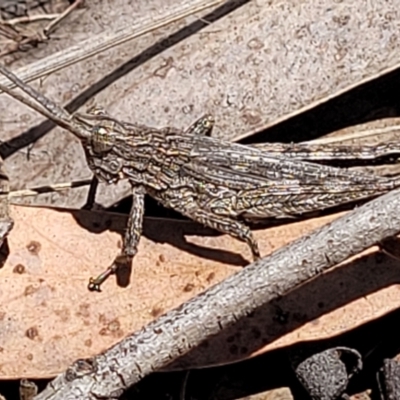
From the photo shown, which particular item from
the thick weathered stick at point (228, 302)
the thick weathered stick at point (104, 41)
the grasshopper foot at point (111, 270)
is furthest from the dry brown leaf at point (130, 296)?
the thick weathered stick at point (104, 41)

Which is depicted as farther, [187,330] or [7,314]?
[7,314]

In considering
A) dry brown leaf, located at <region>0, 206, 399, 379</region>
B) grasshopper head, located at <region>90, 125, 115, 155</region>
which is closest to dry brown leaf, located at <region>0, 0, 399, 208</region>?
grasshopper head, located at <region>90, 125, 115, 155</region>

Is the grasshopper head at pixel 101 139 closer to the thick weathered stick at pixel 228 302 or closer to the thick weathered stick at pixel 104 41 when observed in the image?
the thick weathered stick at pixel 104 41

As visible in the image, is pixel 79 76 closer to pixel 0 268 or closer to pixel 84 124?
pixel 84 124

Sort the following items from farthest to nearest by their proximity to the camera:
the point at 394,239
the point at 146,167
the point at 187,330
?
1. the point at 146,167
2. the point at 394,239
3. the point at 187,330

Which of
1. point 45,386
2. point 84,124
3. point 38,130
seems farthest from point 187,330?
point 38,130

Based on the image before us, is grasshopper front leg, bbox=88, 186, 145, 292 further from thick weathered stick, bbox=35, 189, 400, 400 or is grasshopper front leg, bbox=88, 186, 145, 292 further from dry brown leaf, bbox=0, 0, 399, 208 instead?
thick weathered stick, bbox=35, 189, 400, 400

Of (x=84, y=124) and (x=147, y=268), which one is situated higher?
(x=84, y=124)
